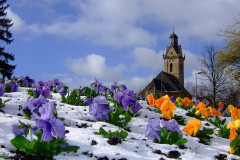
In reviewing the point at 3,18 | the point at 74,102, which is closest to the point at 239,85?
the point at 74,102

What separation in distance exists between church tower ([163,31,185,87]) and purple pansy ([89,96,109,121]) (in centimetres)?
7200

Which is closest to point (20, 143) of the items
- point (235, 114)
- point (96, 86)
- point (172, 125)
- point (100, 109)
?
point (100, 109)

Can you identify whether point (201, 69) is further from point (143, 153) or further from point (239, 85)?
point (143, 153)

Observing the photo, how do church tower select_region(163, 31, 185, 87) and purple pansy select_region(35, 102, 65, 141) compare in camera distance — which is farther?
church tower select_region(163, 31, 185, 87)

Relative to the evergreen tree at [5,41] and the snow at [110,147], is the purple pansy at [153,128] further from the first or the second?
the evergreen tree at [5,41]

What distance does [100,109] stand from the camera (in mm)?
2838

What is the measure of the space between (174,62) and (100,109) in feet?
244

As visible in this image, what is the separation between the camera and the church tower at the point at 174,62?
73.9 metres

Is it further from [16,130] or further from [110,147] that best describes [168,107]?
[16,130]

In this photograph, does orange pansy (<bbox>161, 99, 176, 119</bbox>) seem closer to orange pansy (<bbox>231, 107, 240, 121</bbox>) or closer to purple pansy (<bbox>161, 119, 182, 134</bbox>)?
purple pansy (<bbox>161, 119, 182, 134</bbox>)

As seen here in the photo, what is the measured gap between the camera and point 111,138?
2.28m

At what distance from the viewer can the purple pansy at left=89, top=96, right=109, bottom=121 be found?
275 cm

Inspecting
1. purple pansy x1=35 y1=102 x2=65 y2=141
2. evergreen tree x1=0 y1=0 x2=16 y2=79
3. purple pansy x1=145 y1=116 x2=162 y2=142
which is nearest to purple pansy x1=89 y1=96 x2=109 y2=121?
purple pansy x1=145 y1=116 x2=162 y2=142

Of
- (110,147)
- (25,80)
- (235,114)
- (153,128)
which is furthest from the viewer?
(25,80)
